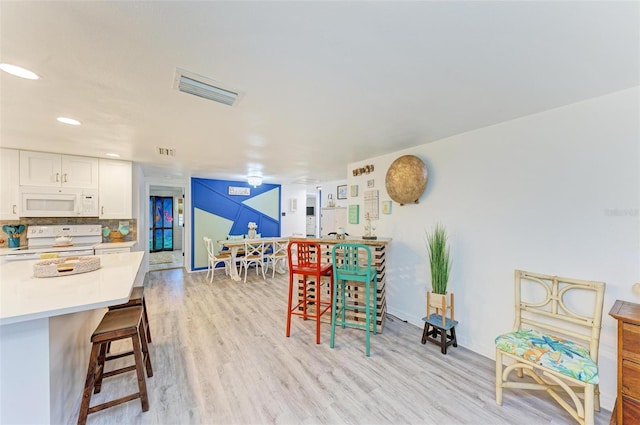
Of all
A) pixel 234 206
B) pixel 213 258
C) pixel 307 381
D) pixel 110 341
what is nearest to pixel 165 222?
pixel 234 206

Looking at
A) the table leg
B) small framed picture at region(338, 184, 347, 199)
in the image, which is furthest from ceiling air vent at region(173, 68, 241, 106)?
small framed picture at region(338, 184, 347, 199)

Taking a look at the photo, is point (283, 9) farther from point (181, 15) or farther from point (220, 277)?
point (220, 277)

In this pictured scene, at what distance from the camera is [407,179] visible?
293 cm

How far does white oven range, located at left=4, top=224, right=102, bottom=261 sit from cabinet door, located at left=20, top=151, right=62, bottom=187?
0.65 m

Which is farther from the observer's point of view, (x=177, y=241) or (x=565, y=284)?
(x=177, y=241)

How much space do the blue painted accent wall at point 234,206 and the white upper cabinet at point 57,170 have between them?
7.01 feet

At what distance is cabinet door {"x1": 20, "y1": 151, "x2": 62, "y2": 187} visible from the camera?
323 centimetres

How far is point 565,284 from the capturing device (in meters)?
1.93

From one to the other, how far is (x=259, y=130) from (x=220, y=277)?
3984 millimetres

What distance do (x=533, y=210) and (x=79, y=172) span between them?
5.68m

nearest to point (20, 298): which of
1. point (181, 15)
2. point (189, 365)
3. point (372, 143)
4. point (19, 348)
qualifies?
point (19, 348)

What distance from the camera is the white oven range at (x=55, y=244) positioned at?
3.18 m

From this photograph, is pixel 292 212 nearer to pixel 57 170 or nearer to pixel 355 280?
pixel 57 170

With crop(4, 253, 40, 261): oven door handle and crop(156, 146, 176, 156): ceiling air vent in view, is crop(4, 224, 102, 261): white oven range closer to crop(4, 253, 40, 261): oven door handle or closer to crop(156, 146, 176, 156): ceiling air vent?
crop(4, 253, 40, 261): oven door handle
